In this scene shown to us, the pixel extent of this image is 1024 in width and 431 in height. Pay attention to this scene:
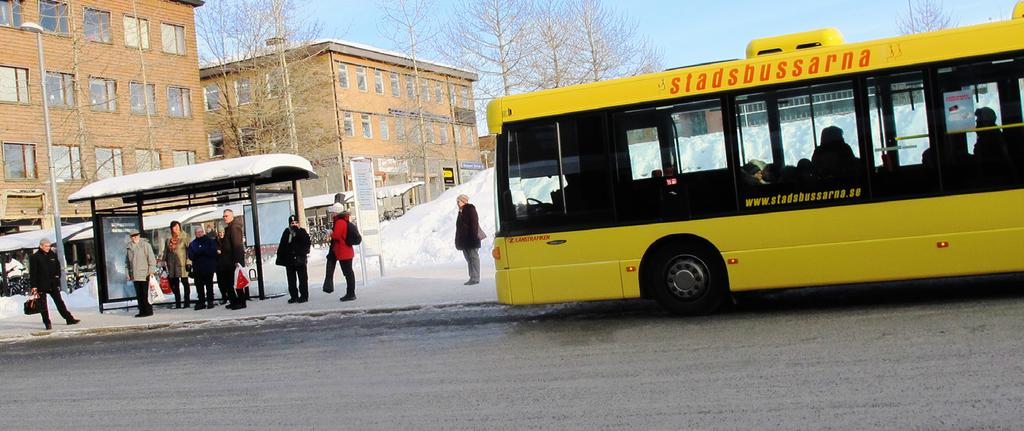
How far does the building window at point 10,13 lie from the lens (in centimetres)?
3969

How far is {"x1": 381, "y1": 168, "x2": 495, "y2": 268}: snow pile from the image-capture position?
80.9ft

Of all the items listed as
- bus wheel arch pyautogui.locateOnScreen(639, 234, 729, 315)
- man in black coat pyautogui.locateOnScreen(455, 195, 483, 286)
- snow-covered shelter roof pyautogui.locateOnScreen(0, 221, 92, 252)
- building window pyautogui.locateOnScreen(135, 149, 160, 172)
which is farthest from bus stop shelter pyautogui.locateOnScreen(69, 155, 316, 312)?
building window pyautogui.locateOnScreen(135, 149, 160, 172)

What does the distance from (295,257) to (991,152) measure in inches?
463

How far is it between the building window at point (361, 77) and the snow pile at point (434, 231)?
20.4m

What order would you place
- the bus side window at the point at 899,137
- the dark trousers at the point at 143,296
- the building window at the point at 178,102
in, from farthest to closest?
the building window at the point at 178,102 → the dark trousers at the point at 143,296 → the bus side window at the point at 899,137

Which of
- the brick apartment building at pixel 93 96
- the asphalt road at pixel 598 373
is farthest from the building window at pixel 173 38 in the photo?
the asphalt road at pixel 598 373

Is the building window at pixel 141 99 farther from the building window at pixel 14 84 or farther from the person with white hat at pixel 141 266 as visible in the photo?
the person with white hat at pixel 141 266

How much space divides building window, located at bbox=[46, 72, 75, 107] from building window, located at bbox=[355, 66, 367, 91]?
735 inches

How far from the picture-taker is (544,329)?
10297 millimetres

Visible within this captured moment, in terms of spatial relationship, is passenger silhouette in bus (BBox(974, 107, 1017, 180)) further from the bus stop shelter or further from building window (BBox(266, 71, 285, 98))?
building window (BBox(266, 71, 285, 98))

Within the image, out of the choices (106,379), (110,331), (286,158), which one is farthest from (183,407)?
(286,158)

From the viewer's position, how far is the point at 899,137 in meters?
9.30

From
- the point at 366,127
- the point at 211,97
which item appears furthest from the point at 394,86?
the point at 211,97

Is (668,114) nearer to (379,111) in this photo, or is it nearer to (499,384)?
(499,384)
